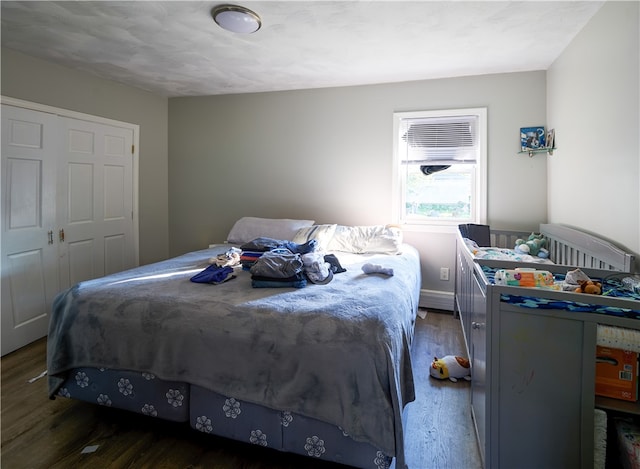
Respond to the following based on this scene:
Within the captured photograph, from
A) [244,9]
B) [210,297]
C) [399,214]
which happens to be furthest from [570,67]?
[210,297]

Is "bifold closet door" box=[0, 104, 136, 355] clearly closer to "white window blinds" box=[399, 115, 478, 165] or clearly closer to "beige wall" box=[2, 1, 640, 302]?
"beige wall" box=[2, 1, 640, 302]

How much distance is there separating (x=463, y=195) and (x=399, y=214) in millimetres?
650

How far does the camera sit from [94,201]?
3.41m

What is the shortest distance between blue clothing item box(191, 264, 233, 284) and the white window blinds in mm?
2259

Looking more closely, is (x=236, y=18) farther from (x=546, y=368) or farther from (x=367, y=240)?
(x=546, y=368)

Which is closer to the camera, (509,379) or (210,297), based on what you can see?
(509,379)

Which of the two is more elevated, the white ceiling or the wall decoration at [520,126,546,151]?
the white ceiling

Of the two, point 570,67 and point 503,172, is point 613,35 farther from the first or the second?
point 503,172

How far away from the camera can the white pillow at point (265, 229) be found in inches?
135

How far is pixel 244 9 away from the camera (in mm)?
2086

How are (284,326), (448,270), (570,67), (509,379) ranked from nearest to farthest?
(509,379)
(284,326)
(570,67)
(448,270)

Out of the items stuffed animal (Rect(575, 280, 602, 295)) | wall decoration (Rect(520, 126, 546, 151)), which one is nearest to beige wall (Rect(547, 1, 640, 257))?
wall decoration (Rect(520, 126, 546, 151))

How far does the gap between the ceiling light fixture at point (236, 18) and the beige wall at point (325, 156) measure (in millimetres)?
1542

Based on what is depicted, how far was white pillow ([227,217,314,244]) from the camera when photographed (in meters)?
3.44
